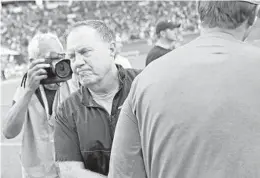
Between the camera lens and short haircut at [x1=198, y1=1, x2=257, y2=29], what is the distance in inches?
37.3

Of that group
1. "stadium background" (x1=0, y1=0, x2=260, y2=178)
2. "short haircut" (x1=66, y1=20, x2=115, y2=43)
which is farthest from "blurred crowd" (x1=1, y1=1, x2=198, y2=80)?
"short haircut" (x1=66, y1=20, x2=115, y2=43)

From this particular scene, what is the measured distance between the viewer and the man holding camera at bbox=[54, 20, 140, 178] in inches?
64.7

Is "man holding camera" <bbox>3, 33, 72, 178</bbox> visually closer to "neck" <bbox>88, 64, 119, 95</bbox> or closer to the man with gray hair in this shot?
"neck" <bbox>88, 64, 119, 95</bbox>

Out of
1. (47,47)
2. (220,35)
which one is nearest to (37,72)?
(47,47)

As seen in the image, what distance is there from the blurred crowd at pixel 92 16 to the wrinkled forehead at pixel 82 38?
16.5 metres

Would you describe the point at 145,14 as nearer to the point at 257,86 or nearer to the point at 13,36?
the point at 13,36

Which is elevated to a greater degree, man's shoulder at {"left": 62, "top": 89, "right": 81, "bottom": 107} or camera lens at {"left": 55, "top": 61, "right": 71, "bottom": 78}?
camera lens at {"left": 55, "top": 61, "right": 71, "bottom": 78}

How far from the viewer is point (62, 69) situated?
2.01 m

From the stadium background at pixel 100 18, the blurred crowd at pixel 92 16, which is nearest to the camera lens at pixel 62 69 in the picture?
the stadium background at pixel 100 18

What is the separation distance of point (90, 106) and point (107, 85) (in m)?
Result: 0.14

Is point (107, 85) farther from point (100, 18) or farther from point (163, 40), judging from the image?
point (100, 18)

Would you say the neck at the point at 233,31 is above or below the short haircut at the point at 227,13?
below

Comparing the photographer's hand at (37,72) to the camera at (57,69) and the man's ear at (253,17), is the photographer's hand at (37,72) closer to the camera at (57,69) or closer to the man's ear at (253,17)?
the camera at (57,69)

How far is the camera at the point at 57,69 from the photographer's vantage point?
200 cm
